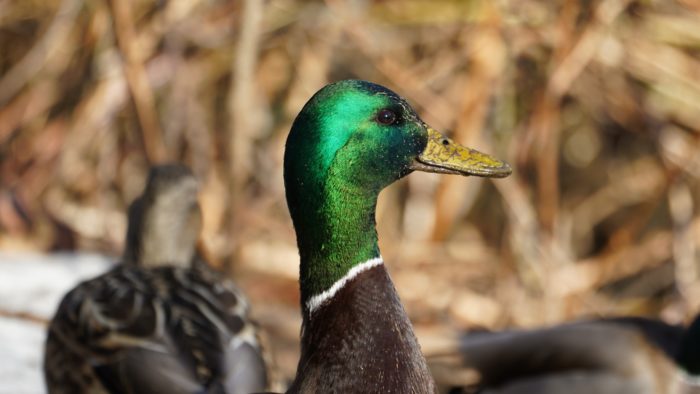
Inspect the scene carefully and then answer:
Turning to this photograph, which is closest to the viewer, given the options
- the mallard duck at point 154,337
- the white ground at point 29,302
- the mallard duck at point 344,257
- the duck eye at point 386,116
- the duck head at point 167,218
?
the mallard duck at point 344,257

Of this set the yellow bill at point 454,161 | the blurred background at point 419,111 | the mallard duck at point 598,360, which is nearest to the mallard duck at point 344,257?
the yellow bill at point 454,161

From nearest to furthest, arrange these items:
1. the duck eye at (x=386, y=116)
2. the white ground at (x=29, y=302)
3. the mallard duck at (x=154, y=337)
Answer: the duck eye at (x=386, y=116) < the mallard duck at (x=154, y=337) < the white ground at (x=29, y=302)

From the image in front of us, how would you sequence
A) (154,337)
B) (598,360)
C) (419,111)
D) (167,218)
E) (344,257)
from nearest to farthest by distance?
(344,257), (154,337), (598,360), (167,218), (419,111)

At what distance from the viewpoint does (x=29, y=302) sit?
16.5ft

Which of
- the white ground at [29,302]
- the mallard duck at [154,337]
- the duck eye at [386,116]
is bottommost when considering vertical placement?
the white ground at [29,302]

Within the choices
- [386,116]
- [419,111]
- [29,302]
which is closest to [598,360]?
[386,116]

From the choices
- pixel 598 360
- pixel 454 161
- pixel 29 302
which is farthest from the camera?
pixel 29 302

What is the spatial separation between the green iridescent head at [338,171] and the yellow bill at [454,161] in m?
0.02

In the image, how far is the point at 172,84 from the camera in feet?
20.1

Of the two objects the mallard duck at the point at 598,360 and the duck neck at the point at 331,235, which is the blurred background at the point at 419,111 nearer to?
the mallard duck at the point at 598,360

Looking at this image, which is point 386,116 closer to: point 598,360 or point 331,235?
point 331,235

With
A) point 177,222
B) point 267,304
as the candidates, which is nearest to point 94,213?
point 267,304

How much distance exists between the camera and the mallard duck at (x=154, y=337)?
2.98m

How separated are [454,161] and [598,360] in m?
2.02
